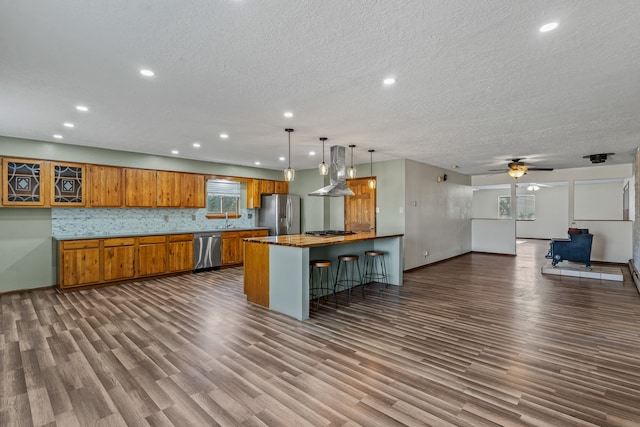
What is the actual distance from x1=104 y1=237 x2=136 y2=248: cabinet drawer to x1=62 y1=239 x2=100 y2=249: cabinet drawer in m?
0.14

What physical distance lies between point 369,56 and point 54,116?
397 cm

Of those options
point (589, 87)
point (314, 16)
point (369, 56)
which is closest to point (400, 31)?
point (369, 56)

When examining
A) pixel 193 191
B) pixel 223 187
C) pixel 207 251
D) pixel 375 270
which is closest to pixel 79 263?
pixel 207 251

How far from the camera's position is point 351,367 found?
8.79ft

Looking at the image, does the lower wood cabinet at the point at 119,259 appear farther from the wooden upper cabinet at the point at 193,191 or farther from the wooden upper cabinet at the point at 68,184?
the wooden upper cabinet at the point at 193,191

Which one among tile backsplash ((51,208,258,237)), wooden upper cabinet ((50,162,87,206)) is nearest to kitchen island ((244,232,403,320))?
tile backsplash ((51,208,258,237))

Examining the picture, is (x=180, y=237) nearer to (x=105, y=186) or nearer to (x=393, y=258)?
(x=105, y=186)

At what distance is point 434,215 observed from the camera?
26.0 ft

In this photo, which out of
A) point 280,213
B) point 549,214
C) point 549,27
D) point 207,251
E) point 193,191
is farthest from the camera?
point 549,214

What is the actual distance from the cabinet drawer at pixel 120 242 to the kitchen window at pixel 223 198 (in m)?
1.96

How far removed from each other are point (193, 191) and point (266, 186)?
2010mm

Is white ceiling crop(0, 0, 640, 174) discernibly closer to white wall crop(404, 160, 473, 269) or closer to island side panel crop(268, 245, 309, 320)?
island side panel crop(268, 245, 309, 320)

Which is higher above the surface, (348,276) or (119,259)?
(119,259)

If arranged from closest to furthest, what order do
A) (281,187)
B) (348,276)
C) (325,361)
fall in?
(325,361), (348,276), (281,187)
